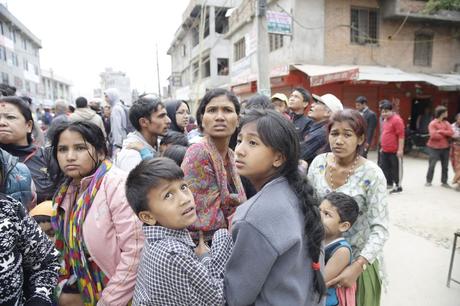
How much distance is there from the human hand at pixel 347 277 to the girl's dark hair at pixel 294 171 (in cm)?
56

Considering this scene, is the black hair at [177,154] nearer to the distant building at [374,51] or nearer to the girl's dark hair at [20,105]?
the girl's dark hair at [20,105]

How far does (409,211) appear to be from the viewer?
214 inches

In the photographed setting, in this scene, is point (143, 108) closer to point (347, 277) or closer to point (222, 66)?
point (347, 277)

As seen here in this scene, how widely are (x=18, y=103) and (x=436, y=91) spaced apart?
623 inches

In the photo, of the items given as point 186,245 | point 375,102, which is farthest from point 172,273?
point 375,102

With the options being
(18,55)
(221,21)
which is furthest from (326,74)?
(18,55)

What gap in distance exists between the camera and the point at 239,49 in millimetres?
17625

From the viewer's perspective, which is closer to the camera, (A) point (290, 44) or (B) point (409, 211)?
(B) point (409, 211)

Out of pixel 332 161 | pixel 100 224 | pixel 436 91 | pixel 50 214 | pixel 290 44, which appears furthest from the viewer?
pixel 436 91

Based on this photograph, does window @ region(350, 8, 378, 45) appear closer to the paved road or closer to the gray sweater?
the paved road

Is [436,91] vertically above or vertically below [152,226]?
above

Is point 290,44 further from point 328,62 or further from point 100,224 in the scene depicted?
point 100,224

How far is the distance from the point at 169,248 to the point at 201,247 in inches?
17.4

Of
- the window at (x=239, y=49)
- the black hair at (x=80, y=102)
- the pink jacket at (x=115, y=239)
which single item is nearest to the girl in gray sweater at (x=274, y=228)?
the pink jacket at (x=115, y=239)
